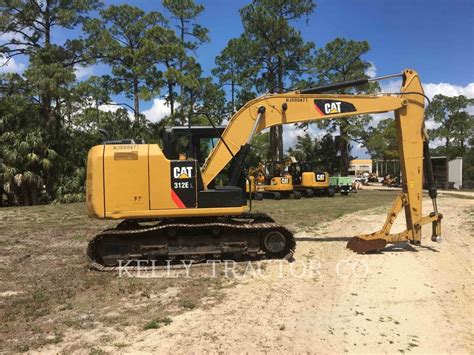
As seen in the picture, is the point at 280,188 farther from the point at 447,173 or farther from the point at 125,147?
the point at 447,173

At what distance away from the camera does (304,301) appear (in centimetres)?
637

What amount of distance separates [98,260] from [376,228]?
807cm

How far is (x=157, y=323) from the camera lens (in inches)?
218

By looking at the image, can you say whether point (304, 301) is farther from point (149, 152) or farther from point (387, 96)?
point (387, 96)

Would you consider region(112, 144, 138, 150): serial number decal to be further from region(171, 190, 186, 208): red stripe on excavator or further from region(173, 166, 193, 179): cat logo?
region(171, 190, 186, 208): red stripe on excavator

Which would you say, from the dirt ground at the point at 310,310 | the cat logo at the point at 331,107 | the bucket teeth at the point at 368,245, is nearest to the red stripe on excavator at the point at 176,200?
the dirt ground at the point at 310,310

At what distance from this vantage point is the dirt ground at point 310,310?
490 cm

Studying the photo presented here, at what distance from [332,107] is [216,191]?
3.06 metres

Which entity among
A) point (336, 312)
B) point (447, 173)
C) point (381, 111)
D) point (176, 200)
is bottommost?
point (336, 312)

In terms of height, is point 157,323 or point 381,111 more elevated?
point 381,111

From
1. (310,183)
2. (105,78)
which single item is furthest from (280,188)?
(105,78)

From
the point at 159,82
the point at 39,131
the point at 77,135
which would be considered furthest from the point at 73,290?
the point at 159,82

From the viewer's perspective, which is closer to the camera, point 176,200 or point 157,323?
point 157,323

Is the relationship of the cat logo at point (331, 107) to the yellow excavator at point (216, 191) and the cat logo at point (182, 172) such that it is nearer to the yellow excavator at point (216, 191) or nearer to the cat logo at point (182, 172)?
the yellow excavator at point (216, 191)
